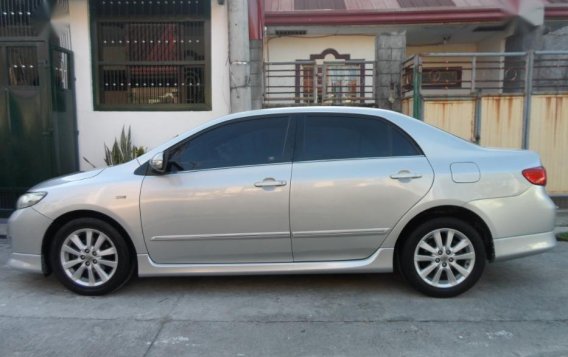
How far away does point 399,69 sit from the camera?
9.31 meters

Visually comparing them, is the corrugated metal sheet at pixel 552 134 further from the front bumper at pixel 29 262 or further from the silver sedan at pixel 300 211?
the front bumper at pixel 29 262

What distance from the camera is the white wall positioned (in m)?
8.75

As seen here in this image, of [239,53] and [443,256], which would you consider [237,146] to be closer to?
[443,256]

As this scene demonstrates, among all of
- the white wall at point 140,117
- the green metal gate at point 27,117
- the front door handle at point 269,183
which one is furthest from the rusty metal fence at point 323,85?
the front door handle at point 269,183

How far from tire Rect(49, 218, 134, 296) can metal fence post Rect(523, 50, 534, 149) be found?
6351 millimetres

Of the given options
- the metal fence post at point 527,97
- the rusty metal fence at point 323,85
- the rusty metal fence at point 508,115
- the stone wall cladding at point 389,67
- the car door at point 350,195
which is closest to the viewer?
the car door at point 350,195

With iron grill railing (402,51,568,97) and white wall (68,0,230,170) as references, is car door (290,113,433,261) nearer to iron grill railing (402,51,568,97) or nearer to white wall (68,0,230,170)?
iron grill railing (402,51,568,97)

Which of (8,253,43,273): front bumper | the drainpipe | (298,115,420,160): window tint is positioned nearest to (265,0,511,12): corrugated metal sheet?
the drainpipe

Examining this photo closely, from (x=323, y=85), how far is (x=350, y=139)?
4180mm

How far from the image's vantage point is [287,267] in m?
4.59

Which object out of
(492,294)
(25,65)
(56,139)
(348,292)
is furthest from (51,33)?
(492,294)

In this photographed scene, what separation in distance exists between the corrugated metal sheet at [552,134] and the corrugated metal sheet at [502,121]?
0.69 feet

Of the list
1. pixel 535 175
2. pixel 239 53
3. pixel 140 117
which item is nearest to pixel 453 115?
pixel 239 53

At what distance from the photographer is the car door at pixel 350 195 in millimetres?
4496
